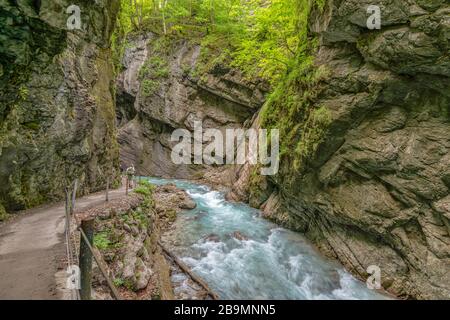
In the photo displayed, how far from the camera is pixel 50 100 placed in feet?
42.4

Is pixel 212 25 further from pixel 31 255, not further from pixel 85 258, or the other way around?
pixel 85 258

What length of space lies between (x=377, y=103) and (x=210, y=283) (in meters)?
9.44

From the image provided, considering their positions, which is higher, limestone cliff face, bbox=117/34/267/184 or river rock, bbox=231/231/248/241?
limestone cliff face, bbox=117/34/267/184

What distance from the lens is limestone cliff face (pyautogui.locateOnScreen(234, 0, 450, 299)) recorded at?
8.89 metres

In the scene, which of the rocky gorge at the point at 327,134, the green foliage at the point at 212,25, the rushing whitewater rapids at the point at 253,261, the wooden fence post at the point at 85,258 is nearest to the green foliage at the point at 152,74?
the green foliage at the point at 212,25

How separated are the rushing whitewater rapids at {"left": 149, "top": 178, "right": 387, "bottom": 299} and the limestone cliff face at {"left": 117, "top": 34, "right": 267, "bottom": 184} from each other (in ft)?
37.1

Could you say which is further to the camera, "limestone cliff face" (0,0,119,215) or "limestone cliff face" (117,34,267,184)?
"limestone cliff face" (117,34,267,184)

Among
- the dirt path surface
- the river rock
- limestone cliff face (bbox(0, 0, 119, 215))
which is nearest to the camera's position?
the dirt path surface

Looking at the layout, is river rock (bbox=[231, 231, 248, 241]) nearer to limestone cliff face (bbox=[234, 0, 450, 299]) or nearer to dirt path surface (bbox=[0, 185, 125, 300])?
limestone cliff face (bbox=[234, 0, 450, 299])

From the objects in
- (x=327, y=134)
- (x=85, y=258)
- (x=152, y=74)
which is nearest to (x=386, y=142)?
(x=327, y=134)

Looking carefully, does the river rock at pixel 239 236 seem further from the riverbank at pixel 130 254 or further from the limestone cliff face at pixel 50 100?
the limestone cliff face at pixel 50 100

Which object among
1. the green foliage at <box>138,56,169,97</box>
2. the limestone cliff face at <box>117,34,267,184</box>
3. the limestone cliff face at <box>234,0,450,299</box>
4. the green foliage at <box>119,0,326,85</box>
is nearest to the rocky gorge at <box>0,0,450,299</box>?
the limestone cliff face at <box>234,0,450,299</box>

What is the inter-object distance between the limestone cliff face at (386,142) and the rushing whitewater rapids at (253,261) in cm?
127
